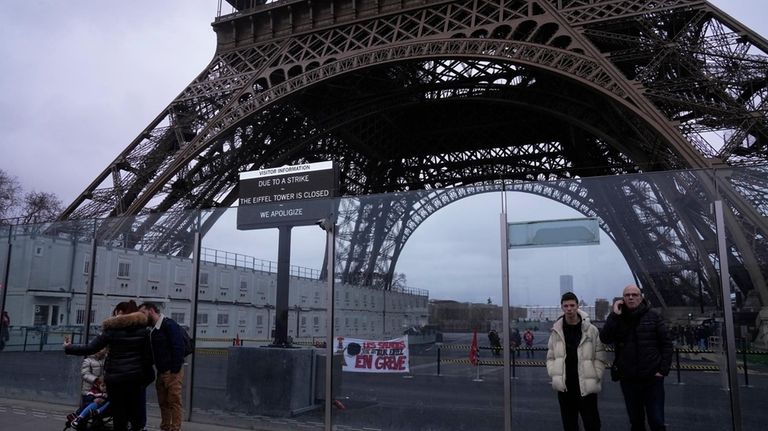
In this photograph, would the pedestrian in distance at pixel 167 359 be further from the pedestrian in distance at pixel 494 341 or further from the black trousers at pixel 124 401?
the pedestrian in distance at pixel 494 341

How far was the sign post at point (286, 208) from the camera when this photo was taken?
797 cm

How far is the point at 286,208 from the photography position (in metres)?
8.15

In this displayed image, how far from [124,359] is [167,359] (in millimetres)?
560

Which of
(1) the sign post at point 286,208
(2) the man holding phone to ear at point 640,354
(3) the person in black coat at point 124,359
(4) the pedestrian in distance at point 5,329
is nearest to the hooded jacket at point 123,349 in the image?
(3) the person in black coat at point 124,359

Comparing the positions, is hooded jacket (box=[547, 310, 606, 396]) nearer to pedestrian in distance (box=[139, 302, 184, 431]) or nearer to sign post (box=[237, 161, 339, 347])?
sign post (box=[237, 161, 339, 347])

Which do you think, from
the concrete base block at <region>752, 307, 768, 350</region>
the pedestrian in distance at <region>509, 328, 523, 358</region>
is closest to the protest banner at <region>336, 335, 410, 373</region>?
the pedestrian in distance at <region>509, 328, 523, 358</region>

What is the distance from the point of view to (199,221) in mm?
8781

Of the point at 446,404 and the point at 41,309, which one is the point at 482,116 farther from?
the point at 446,404

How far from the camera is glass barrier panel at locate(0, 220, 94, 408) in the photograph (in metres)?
9.74

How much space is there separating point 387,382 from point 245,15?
2418 cm

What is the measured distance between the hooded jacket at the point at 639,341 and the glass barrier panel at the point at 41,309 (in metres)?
8.01

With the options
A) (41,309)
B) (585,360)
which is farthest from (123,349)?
(41,309)

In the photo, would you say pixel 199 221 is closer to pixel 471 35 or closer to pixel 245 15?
pixel 471 35

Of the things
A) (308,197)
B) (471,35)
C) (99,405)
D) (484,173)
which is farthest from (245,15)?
(99,405)
